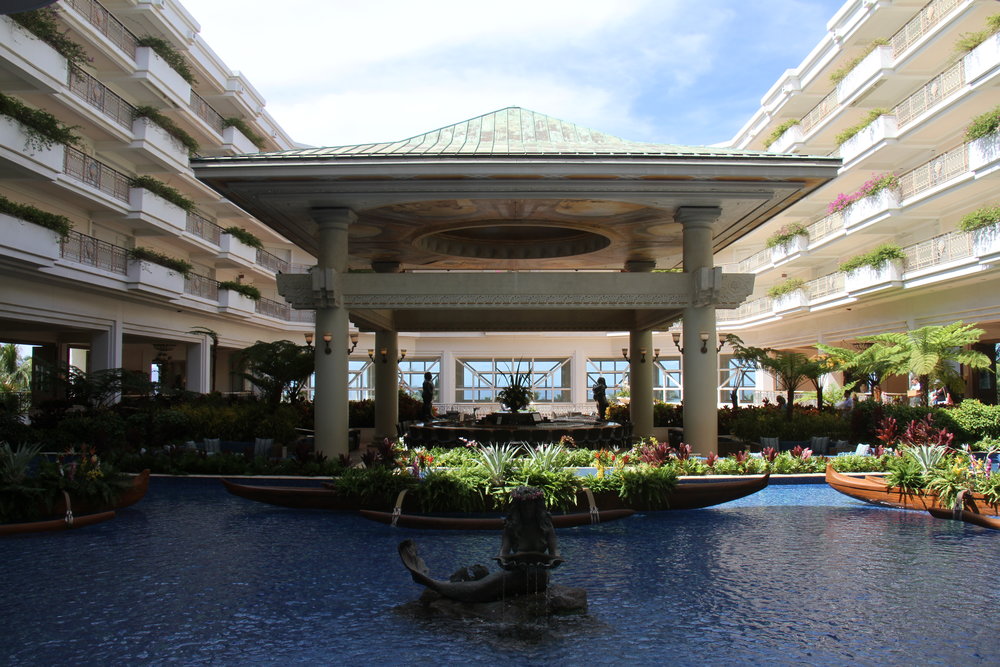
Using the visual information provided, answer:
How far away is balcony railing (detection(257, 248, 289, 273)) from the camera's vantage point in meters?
40.2

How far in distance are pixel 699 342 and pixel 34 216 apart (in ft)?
56.2

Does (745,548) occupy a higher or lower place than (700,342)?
lower

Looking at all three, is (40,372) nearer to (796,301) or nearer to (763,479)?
(763,479)

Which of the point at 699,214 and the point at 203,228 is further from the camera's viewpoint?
the point at 203,228

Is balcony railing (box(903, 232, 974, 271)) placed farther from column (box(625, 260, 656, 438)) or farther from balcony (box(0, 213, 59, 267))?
balcony (box(0, 213, 59, 267))

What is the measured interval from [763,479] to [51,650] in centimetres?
945

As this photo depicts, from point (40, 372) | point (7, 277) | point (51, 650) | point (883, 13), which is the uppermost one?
point (883, 13)

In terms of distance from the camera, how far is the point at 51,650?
21.4 ft

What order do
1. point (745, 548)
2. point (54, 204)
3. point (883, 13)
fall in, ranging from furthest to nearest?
point (883, 13), point (54, 204), point (745, 548)

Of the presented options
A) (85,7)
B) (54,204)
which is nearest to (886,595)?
(54,204)

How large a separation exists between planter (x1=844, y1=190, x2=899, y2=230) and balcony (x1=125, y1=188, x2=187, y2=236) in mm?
25831

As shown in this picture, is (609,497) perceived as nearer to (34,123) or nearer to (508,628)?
(508,628)

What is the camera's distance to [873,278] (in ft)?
90.7

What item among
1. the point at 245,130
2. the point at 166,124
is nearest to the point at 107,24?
the point at 166,124
